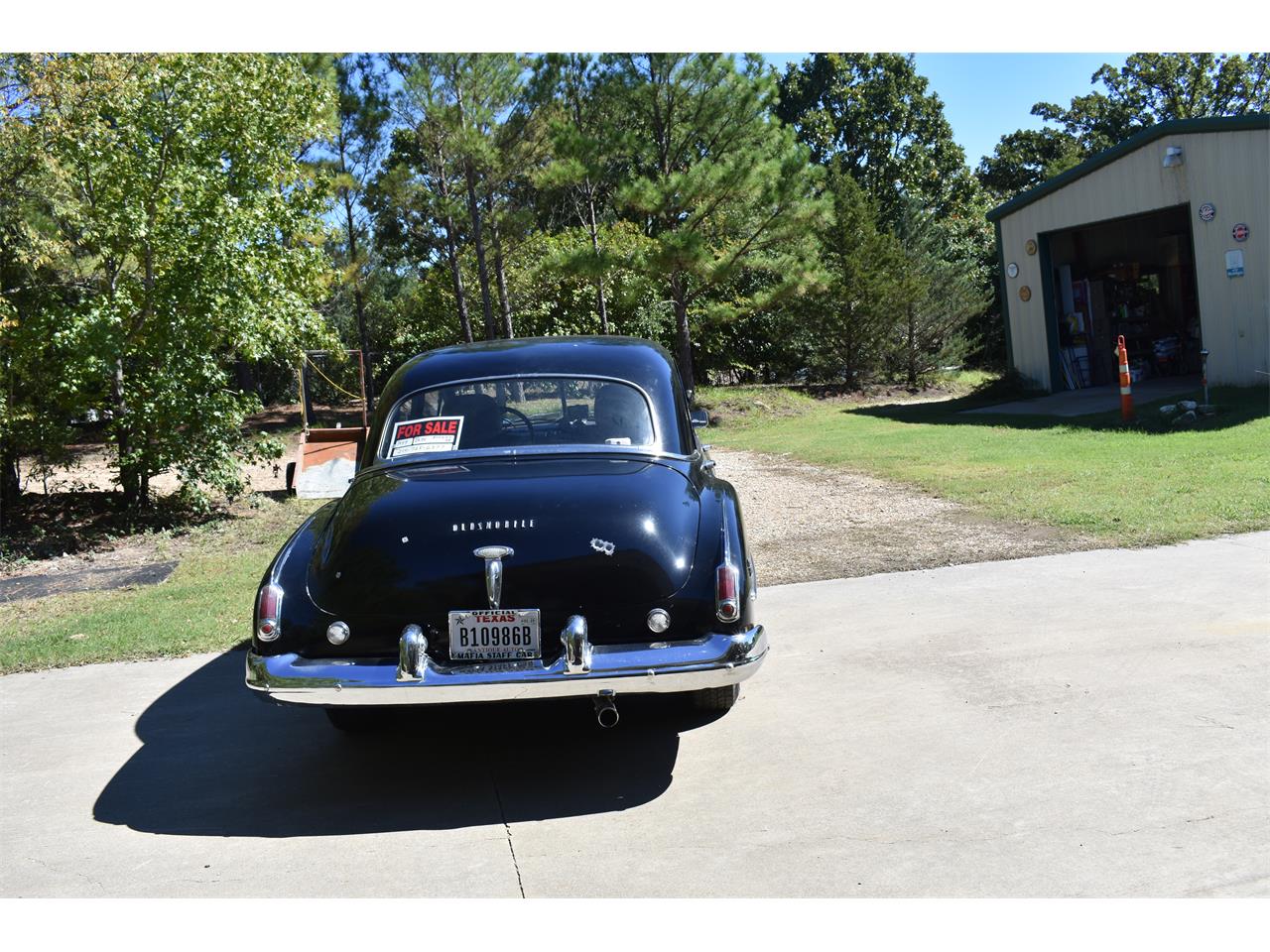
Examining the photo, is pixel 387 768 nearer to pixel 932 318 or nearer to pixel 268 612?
pixel 268 612

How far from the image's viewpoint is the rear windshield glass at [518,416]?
17.5ft

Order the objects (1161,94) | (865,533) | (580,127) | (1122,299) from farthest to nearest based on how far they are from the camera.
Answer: (1161,94)
(580,127)
(1122,299)
(865,533)

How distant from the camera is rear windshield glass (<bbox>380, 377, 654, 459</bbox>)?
210 inches

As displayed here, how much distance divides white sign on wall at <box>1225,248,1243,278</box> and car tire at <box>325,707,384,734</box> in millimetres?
15365

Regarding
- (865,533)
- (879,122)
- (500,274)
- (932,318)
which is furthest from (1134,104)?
(865,533)

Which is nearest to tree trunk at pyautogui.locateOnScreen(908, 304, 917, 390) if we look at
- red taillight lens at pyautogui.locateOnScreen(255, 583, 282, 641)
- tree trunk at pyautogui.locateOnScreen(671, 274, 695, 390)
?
tree trunk at pyautogui.locateOnScreen(671, 274, 695, 390)

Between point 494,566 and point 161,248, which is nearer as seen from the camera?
point 494,566

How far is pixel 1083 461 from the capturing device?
11.3m

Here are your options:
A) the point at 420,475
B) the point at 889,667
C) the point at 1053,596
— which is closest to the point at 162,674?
the point at 420,475

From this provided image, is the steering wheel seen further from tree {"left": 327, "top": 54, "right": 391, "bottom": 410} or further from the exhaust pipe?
tree {"left": 327, "top": 54, "right": 391, "bottom": 410}

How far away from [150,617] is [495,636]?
4.60 m

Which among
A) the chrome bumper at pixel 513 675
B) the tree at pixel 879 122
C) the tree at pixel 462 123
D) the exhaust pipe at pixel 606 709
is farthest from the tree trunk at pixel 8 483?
the tree at pixel 879 122

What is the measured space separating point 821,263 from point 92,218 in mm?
17755

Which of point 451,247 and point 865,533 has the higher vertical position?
point 451,247
